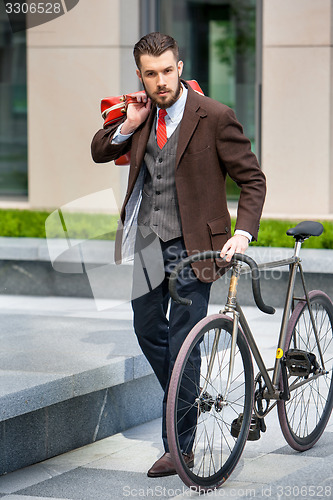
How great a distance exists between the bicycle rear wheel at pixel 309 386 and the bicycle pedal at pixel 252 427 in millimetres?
199

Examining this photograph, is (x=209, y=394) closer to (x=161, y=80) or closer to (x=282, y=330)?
(x=282, y=330)

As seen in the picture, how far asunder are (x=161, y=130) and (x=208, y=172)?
282 mm

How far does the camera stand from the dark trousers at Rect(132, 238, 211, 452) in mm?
4211

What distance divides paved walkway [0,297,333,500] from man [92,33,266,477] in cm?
18

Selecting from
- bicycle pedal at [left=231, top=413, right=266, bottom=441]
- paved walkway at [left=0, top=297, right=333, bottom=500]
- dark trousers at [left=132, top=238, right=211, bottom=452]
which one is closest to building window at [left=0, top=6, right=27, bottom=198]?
paved walkway at [left=0, top=297, right=333, bottom=500]

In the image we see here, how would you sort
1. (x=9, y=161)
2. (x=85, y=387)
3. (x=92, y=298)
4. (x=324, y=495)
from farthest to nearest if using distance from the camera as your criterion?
(x=9, y=161), (x=92, y=298), (x=85, y=387), (x=324, y=495)

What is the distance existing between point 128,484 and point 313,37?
266 inches

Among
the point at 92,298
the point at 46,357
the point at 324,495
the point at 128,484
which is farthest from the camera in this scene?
the point at 92,298

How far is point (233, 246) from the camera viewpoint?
4023 mm

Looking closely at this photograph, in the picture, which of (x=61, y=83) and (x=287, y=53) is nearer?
(x=287, y=53)

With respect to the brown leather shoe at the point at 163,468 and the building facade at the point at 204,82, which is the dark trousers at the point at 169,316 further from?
the building facade at the point at 204,82

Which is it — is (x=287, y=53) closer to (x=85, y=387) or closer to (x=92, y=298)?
(x=92, y=298)

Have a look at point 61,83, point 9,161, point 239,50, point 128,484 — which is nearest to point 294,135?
point 239,50

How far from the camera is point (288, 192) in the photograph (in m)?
10.2
